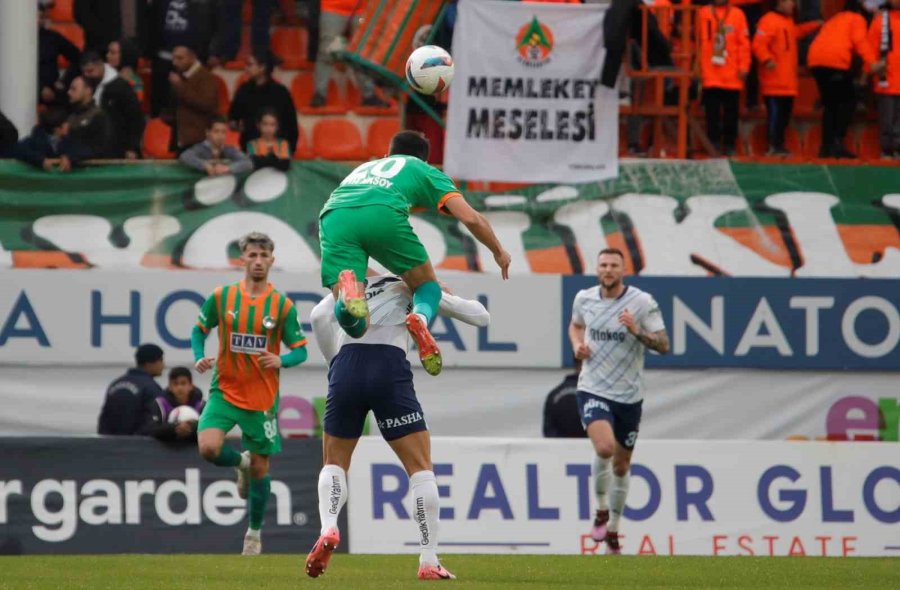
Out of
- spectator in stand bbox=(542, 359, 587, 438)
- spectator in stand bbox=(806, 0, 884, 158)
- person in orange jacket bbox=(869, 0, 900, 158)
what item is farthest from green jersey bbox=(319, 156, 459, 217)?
person in orange jacket bbox=(869, 0, 900, 158)

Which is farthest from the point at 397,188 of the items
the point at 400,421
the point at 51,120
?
the point at 51,120

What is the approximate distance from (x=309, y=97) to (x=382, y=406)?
11.4 meters

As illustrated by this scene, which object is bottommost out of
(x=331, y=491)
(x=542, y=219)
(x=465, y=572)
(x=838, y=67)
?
(x=465, y=572)

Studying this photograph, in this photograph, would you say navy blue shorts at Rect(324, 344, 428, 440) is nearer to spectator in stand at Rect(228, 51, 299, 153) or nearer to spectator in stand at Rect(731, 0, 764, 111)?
spectator in stand at Rect(228, 51, 299, 153)

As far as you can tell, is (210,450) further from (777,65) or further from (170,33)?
(777,65)

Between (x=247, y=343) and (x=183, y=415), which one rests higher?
(x=247, y=343)

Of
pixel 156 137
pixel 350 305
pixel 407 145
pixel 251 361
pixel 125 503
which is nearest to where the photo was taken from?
pixel 350 305

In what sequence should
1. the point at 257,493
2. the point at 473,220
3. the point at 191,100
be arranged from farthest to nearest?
the point at 191,100
the point at 257,493
the point at 473,220

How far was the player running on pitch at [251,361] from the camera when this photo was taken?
1230 centimetres

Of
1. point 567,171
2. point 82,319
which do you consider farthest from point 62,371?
point 567,171

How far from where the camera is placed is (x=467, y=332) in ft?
56.3

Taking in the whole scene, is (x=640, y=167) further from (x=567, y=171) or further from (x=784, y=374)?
(x=784, y=374)

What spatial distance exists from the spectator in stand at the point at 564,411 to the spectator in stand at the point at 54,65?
21.5ft

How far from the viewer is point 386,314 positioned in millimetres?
8531
